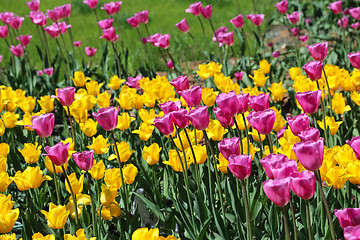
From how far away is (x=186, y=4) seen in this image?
7773mm

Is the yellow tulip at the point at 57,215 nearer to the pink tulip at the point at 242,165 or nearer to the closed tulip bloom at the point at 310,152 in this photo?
the pink tulip at the point at 242,165

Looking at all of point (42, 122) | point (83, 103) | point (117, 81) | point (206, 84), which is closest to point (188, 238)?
point (42, 122)

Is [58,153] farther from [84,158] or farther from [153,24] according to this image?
[153,24]

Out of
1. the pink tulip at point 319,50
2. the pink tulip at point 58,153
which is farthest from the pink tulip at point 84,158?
the pink tulip at point 319,50

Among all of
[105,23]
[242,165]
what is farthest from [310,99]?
[105,23]

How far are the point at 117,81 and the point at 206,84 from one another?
0.73m

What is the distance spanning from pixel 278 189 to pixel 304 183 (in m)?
0.07

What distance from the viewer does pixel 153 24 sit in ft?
22.1

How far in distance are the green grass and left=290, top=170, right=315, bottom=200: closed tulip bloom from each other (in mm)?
3660

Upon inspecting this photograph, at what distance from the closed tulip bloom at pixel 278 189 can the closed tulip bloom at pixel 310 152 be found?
84 mm

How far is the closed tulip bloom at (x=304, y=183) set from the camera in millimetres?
1110

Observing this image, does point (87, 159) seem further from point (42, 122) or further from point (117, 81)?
point (117, 81)

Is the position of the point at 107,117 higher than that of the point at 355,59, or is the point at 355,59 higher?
the point at 107,117

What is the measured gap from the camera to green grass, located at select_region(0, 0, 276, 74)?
5.36 meters
